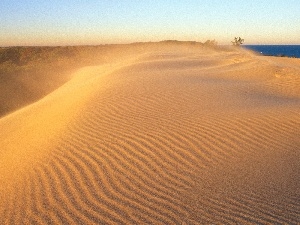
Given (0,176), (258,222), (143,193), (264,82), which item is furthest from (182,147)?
(264,82)

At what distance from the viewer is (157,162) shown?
4.54m

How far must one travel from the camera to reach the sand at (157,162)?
3.55 m

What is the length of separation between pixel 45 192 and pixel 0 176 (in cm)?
118

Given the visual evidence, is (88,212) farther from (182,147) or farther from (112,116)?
(112,116)

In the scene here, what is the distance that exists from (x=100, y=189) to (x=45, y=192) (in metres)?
0.71

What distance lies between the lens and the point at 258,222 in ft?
10.7

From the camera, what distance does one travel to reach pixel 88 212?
3.58m

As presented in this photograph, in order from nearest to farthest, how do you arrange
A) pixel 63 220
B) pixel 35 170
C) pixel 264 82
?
1. pixel 63 220
2. pixel 35 170
3. pixel 264 82

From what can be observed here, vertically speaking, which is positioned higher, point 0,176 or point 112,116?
point 112,116

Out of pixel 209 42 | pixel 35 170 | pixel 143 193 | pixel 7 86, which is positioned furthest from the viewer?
pixel 209 42

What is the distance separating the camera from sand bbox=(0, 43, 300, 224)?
355cm

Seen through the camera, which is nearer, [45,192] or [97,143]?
[45,192]

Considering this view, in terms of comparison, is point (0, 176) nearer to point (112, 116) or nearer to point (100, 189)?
point (100, 189)

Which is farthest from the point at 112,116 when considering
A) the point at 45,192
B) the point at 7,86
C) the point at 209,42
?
the point at 209,42
